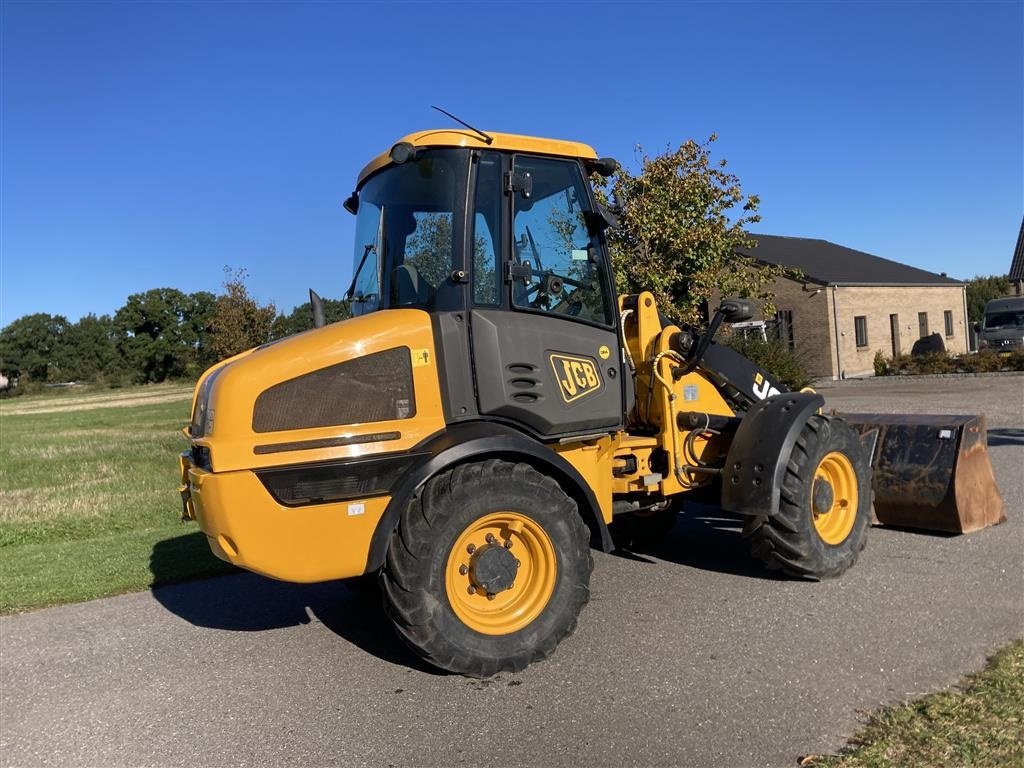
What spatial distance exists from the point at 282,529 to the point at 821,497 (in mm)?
3771

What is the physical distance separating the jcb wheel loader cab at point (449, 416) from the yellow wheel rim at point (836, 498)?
1771 mm

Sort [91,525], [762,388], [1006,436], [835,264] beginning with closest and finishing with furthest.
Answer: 1. [762,388]
2. [91,525]
3. [1006,436]
4. [835,264]

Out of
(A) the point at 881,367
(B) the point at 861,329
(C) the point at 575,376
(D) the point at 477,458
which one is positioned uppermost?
(B) the point at 861,329

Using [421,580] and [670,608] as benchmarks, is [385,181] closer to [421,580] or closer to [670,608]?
[421,580]

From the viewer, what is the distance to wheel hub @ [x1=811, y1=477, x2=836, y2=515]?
5540 mm

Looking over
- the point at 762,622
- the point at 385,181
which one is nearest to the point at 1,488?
the point at 385,181

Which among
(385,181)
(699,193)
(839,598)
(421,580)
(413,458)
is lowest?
(839,598)

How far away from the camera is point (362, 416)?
4.00 metres

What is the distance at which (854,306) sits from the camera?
105 ft

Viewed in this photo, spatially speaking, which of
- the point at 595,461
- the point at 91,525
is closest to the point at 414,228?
the point at 595,461

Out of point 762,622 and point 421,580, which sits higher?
point 421,580

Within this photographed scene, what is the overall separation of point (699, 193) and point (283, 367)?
1373 cm

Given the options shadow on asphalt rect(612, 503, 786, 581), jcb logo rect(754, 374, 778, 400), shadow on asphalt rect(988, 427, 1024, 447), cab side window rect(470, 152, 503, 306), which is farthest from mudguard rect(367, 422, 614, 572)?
shadow on asphalt rect(988, 427, 1024, 447)

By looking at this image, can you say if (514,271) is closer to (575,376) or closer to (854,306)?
(575,376)
